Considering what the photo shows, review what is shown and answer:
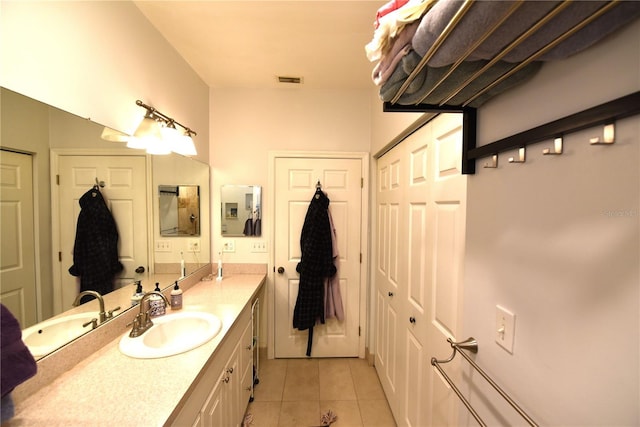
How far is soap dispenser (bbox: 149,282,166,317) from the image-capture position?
51.1 inches

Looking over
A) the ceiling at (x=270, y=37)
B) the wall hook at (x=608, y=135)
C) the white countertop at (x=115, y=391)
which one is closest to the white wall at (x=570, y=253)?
the wall hook at (x=608, y=135)

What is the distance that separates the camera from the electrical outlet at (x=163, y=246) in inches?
60.0

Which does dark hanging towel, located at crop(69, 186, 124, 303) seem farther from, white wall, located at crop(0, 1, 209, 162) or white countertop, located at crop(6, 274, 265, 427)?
white wall, located at crop(0, 1, 209, 162)

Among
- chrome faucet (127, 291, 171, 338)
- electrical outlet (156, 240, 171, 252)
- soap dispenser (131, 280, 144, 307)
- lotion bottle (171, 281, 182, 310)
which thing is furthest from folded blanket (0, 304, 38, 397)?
electrical outlet (156, 240, 171, 252)

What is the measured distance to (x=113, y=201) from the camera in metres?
1.17

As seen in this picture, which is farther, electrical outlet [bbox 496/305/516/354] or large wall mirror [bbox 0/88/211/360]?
large wall mirror [bbox 0/88/211/360]

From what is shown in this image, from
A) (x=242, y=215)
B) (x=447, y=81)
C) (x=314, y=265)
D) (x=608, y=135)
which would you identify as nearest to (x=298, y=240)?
(x=314, y=265)

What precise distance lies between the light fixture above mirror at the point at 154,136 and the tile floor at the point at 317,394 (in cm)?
194

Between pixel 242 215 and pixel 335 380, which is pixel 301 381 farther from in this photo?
pixel 242 215

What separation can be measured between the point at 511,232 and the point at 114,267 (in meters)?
1.72

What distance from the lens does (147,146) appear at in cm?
134

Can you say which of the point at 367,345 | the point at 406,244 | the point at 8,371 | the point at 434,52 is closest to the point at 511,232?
the point at 434,52

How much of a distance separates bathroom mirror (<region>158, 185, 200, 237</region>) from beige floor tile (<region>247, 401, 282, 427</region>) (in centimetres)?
142

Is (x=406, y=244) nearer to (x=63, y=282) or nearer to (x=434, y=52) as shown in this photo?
(x=434, y=52)
